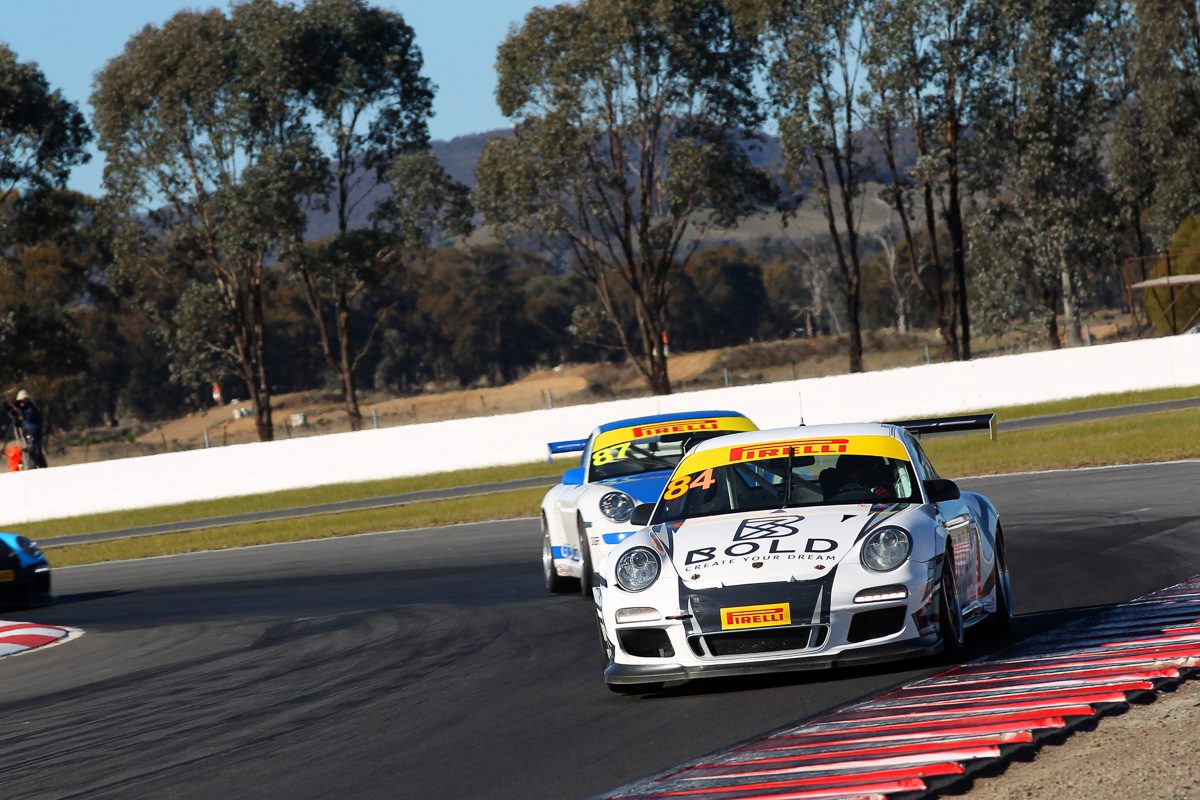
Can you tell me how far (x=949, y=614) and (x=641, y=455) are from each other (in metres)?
5.17

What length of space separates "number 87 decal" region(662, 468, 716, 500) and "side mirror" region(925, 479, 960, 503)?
1.14 meters

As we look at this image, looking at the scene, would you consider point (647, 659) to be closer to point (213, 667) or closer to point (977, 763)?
point (977, 763)

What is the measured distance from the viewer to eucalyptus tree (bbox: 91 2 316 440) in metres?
55.2

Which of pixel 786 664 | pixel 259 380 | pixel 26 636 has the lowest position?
pixel 26 636

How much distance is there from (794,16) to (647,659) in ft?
155

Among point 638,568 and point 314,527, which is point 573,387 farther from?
point 638,568

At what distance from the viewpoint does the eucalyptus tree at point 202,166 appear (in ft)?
181

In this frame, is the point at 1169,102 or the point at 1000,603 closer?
the point at 1000,603

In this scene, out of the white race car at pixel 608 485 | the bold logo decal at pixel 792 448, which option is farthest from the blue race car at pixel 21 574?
the bold logo decal at pixel 792 448

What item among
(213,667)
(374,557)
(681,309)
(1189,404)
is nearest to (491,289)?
(681,309)

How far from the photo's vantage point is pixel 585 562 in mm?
12047

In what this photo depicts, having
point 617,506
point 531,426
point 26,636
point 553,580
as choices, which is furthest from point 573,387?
point 617,506

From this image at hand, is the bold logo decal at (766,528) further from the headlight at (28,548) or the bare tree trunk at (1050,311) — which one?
the bare tree trunk at (1050,311)

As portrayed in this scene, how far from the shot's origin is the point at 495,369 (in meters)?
112
